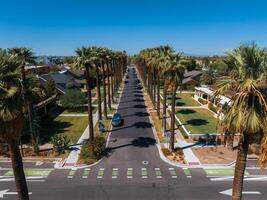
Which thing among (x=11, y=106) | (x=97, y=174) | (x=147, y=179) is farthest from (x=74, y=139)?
(x=11, y=106)

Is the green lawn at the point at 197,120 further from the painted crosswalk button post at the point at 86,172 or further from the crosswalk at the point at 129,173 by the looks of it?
the painted crosswalk button post at the point at 86,172

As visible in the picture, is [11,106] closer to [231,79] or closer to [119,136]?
[231,79]

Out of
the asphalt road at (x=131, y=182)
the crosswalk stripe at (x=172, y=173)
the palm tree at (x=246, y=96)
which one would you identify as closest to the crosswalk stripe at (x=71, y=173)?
the asphalt road at (x=131, y=182)

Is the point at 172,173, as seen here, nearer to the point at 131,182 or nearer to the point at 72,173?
the point at 131,182

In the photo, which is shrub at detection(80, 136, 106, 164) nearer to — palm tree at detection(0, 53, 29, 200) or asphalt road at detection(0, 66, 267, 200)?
asphalt road at detection(0, 66, 267, 200)

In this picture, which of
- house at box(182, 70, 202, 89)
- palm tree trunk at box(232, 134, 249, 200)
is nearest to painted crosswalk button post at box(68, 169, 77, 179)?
palm tree trunk at box(232, 134, 249, 200)
